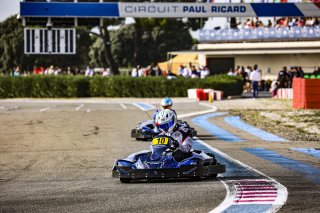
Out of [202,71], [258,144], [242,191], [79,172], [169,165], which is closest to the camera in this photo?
[242,191]

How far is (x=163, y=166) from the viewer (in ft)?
38.3

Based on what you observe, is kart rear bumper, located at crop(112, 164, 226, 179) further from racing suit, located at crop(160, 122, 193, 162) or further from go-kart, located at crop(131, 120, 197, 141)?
go-kart, located at crop(131, 120, 197, 141)

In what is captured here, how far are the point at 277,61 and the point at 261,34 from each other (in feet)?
9.99

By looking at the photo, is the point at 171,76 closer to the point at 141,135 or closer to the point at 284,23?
the point at 284,23

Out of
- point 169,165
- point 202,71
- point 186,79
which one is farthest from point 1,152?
point 202,71

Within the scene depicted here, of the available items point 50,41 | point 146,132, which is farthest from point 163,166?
point 50,41

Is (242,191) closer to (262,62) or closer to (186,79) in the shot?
(186,79)

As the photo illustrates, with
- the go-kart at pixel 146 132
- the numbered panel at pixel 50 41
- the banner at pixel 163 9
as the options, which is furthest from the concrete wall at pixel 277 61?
A: the go-kart at pixel 146 132

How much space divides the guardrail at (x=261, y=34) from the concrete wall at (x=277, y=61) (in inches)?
89.0

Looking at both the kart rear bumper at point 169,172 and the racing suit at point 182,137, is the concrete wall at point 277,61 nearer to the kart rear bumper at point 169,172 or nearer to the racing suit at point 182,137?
the racing suit at point 182,137

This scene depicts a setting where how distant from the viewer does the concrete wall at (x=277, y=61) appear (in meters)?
59.8

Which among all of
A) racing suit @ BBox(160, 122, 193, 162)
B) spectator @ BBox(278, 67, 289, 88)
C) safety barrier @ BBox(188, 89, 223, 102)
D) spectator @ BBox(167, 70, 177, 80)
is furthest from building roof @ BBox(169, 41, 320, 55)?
racing suit @ BBox(160, 122, 193, 162)

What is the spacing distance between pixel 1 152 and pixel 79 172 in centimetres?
455

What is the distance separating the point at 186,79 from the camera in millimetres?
43812
